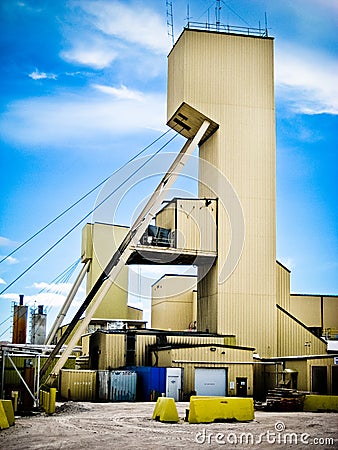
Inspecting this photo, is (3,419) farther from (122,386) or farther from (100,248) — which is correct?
(100,248)

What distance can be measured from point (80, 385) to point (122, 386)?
2.50m

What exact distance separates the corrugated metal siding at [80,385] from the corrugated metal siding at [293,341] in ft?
41.7

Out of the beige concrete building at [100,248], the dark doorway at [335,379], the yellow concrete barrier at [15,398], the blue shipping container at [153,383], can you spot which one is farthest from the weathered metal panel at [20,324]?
the yellow concrete barrier at [15,398]

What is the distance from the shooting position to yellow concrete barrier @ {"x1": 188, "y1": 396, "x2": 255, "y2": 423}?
83.9 feet

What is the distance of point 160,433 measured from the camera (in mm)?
22828

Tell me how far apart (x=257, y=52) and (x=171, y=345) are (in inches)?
796

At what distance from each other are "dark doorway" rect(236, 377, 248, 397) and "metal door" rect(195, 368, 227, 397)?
75cm

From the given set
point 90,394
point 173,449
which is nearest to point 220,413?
point 173,449

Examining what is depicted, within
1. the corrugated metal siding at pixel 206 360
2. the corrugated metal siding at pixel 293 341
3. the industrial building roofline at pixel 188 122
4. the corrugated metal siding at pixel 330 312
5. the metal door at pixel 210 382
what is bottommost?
the metal door at pixel 210 382

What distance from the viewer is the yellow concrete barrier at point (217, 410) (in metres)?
25.6

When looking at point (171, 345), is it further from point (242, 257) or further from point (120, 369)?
point (242, 257)

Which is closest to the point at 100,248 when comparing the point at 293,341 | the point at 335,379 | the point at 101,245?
the point at 101,245

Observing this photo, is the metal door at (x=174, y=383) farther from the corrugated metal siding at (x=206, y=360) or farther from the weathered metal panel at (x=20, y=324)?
the weathered metal panel at (x=20, y=324)

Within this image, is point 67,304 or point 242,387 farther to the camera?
point 67,304
